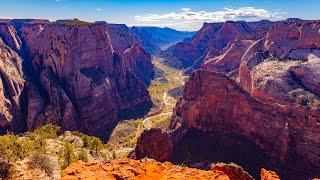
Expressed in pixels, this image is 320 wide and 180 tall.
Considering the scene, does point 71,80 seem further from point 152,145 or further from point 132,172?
point 132,172

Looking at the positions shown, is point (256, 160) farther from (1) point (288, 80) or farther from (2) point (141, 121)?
(2) point (141, 121)

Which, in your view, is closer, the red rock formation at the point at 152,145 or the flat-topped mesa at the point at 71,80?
Result: the red rock formation at the point at 152,145

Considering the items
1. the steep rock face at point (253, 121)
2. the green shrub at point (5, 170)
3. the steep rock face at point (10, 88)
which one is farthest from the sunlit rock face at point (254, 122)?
the steep rock face at point (10, 88)

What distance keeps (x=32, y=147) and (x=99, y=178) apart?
153 ft

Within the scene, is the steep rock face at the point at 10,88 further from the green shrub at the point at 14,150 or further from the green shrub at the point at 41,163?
the green shrub at the point at 41,163

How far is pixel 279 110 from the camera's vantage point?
345 feet

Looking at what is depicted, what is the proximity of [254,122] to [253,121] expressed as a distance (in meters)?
0.44

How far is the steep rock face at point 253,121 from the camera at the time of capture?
98062 millimetres

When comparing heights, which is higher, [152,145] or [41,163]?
[41,163]

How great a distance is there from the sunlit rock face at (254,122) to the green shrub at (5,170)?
48.2 metres

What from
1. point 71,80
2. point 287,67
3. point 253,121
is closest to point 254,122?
point 253,121

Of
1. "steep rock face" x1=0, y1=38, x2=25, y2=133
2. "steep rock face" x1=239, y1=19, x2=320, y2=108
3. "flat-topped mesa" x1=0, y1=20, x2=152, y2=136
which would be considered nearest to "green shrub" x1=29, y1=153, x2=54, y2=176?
"steep rock face" x1=0, y1=38, x2=25, y2=133

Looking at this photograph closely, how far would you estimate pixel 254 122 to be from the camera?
109 m

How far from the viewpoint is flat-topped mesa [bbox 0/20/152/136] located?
5888 inches
